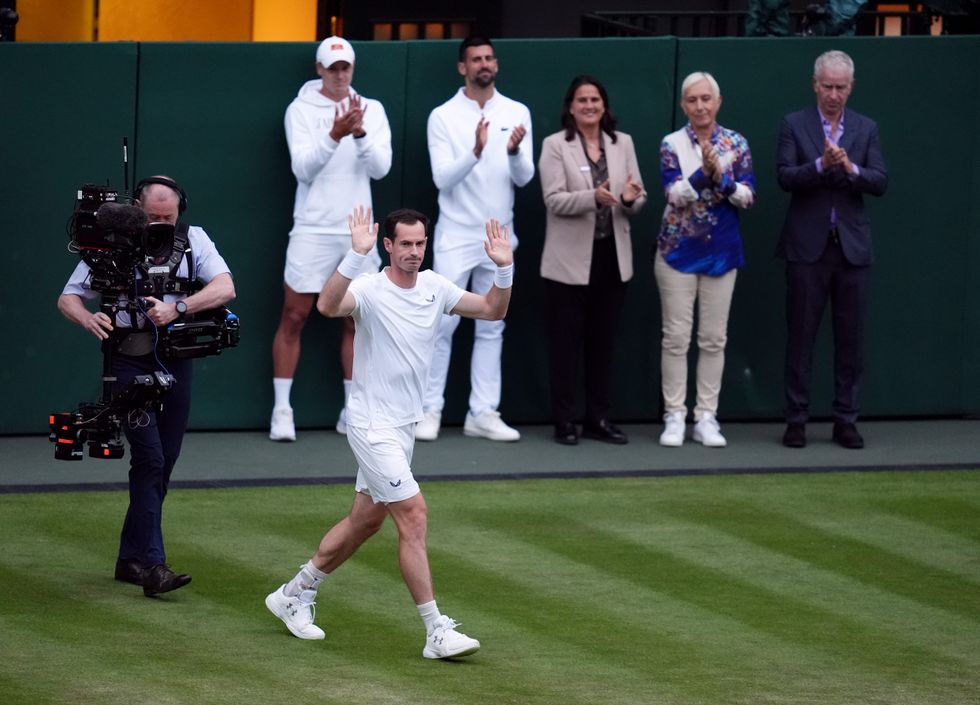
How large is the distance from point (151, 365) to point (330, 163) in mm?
3728

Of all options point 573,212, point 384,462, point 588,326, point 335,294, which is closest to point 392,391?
point 384,462

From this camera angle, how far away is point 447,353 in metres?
12.2

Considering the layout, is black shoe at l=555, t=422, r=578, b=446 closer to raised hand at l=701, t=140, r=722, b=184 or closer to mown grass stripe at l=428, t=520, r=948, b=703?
raised hand at l=701, t=140, r=722, b=184

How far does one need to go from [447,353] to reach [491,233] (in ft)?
14.9

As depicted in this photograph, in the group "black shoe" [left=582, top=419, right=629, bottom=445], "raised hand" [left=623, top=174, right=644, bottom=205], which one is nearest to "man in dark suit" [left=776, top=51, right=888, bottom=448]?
"raised hand" [left=623, top=174, right=644, bottom=205]

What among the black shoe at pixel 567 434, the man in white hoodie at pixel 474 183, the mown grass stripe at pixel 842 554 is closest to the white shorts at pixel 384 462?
the mown grass stripe at pixel 842 554

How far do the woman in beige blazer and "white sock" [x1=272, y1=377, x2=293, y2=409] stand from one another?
1751mm

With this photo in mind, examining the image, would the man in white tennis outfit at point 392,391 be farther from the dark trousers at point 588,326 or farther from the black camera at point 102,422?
the dark trousers at point 588,326

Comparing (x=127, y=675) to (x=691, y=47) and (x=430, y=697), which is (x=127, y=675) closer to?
(x=430, y=697)

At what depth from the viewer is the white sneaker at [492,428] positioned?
12266mm

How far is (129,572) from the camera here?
8664mm

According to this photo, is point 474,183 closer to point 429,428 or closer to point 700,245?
point 700,245

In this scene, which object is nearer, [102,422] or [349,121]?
[102,422]

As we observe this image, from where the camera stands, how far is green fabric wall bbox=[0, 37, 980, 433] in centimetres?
1200
